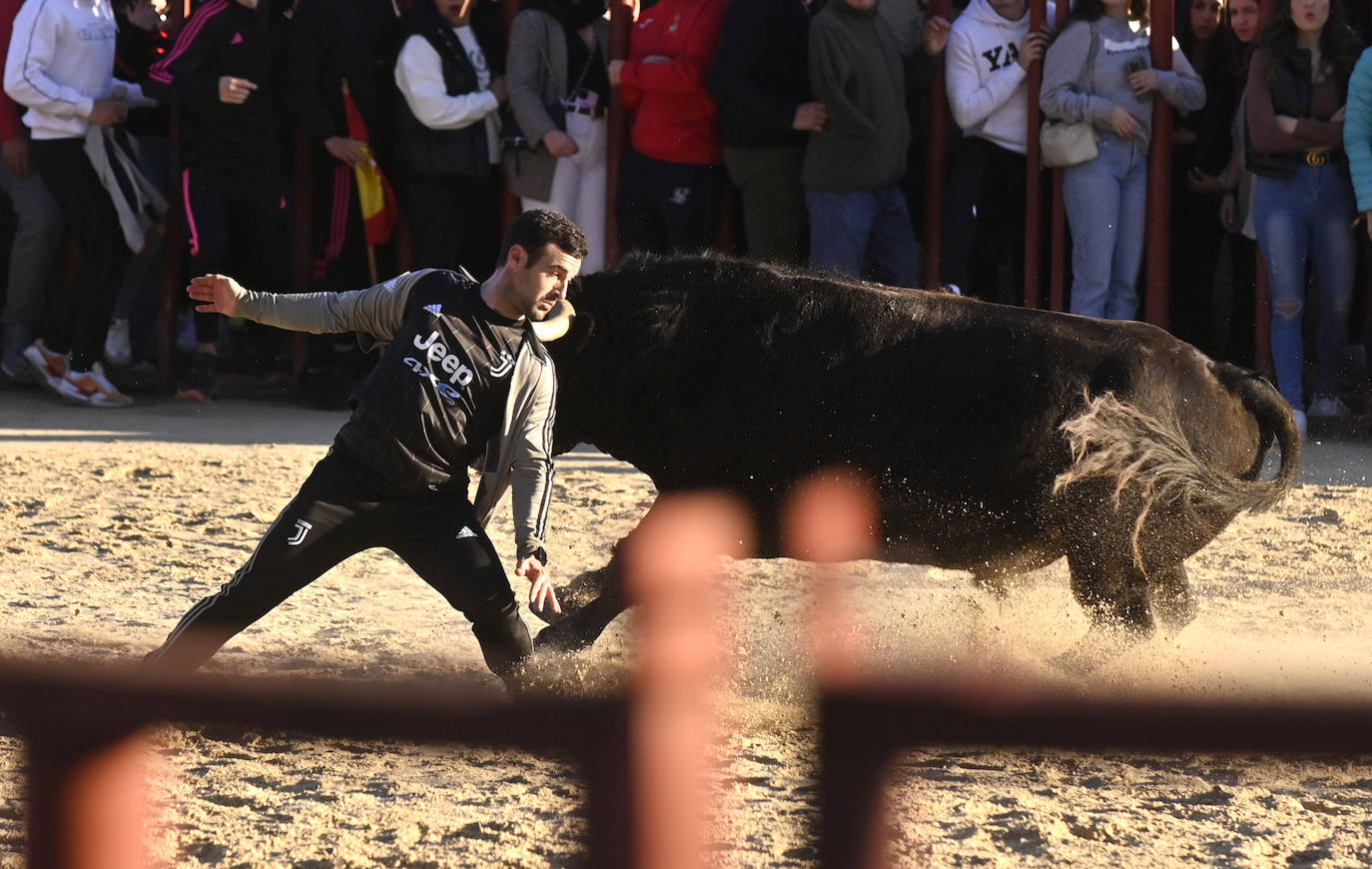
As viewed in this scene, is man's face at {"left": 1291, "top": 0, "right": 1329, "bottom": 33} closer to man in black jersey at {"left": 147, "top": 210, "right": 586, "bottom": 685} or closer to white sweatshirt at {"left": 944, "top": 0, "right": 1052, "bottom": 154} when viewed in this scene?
white sweatshirt at {"left": 944, "top": 0, "right": 1052, "bottom": 154}

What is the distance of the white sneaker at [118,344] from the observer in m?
8.28

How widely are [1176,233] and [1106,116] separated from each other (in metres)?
0.83

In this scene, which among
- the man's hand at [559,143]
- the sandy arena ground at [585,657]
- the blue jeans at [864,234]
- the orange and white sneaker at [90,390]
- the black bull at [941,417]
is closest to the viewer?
the sandy arena ground at [585,657]

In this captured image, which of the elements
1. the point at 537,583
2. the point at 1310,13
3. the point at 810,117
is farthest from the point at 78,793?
the point at 1310,13

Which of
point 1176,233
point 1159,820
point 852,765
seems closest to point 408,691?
point 852,765

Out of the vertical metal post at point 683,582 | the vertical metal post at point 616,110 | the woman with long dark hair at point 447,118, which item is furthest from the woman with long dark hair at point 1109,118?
the vertical metal post at point 683,582

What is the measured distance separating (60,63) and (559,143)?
226 centimetres

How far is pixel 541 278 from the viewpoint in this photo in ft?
12.4

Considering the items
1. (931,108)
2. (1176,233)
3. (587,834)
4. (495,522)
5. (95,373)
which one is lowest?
(587,834)

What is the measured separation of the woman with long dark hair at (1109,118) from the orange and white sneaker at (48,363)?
4.65 m

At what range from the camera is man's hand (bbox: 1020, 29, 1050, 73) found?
296 inches

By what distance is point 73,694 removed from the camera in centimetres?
125

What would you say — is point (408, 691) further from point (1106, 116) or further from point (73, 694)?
point (1106, 116)

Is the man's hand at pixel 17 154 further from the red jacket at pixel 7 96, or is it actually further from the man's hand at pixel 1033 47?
the man's hand at pixel 1033 47
